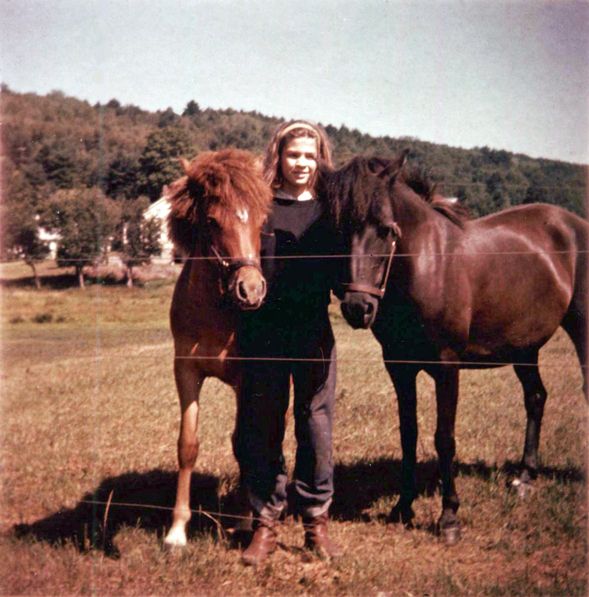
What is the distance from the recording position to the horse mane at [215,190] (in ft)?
9.83

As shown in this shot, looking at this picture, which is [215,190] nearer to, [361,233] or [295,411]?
[361,233]

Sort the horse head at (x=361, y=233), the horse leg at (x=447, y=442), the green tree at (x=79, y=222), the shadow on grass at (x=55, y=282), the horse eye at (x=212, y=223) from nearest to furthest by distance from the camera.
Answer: the horse head at (x=361, y=233) < the horse eye at (x=212, y=223) < the horse leg at (x=447, y=442) < the green tree at (x=79, y=222) < the shadow on grass at (x=55, y=282)

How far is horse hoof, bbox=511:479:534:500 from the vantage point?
377 cm

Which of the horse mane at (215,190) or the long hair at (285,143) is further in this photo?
the long hair at (285,143)

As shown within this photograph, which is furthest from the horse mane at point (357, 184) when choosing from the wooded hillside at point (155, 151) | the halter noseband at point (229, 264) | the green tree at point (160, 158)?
the green tree at point (160, 158)

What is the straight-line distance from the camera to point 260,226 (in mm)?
3072

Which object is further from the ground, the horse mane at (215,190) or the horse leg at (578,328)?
the horse mane at (215,190)

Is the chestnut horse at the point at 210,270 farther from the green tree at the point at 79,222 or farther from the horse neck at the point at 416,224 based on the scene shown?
the green tree at the point at 79,222

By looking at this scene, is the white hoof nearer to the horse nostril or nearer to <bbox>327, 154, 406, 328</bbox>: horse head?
the horse nostril

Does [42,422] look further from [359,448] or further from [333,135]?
[333,135]

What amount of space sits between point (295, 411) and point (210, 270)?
0.89m

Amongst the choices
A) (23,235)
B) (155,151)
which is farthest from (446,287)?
(23,235)

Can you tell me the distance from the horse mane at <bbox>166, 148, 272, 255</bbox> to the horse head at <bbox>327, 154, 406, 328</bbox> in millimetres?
375

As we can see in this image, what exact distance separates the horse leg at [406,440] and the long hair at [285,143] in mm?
1286
